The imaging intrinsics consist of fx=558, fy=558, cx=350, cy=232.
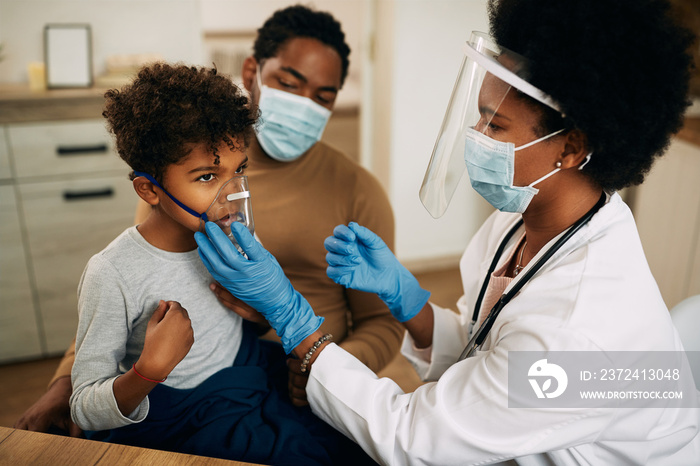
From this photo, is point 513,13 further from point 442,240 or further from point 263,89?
point 442,240

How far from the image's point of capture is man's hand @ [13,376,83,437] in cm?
115

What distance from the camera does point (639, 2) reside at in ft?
2.96

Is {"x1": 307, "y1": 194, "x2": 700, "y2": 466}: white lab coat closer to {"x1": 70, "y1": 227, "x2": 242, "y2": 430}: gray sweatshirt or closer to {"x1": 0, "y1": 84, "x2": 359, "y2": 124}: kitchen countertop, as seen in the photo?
{"x1": 70, "y1": 227, "x2": 242, "y2": 430}: gray sweatshirt

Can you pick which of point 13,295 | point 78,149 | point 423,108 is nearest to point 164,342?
point 78,149

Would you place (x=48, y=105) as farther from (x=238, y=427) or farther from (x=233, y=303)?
(x=238, y=427)

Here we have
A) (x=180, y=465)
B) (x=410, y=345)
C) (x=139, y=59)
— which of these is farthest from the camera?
(x=139, y=59)

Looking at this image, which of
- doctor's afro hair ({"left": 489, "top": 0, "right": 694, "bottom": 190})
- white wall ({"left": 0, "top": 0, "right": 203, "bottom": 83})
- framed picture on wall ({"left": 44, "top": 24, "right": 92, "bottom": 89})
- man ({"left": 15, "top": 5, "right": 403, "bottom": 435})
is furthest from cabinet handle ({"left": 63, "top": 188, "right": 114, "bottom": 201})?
doctor's afro hair ({"left": 489, "top": 0, "right": 694, "bottom": 190})

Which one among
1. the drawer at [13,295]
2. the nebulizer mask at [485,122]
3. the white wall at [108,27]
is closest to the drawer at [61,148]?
the drawer at [13,295]

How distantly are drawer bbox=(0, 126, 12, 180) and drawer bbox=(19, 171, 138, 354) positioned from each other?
9 cm

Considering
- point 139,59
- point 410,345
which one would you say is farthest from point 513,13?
point 139,59

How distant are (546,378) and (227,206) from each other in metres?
0.65

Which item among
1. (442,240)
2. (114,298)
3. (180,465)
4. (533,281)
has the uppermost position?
(533,281)

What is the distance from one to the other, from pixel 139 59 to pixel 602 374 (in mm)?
2540

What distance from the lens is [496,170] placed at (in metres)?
1.07
